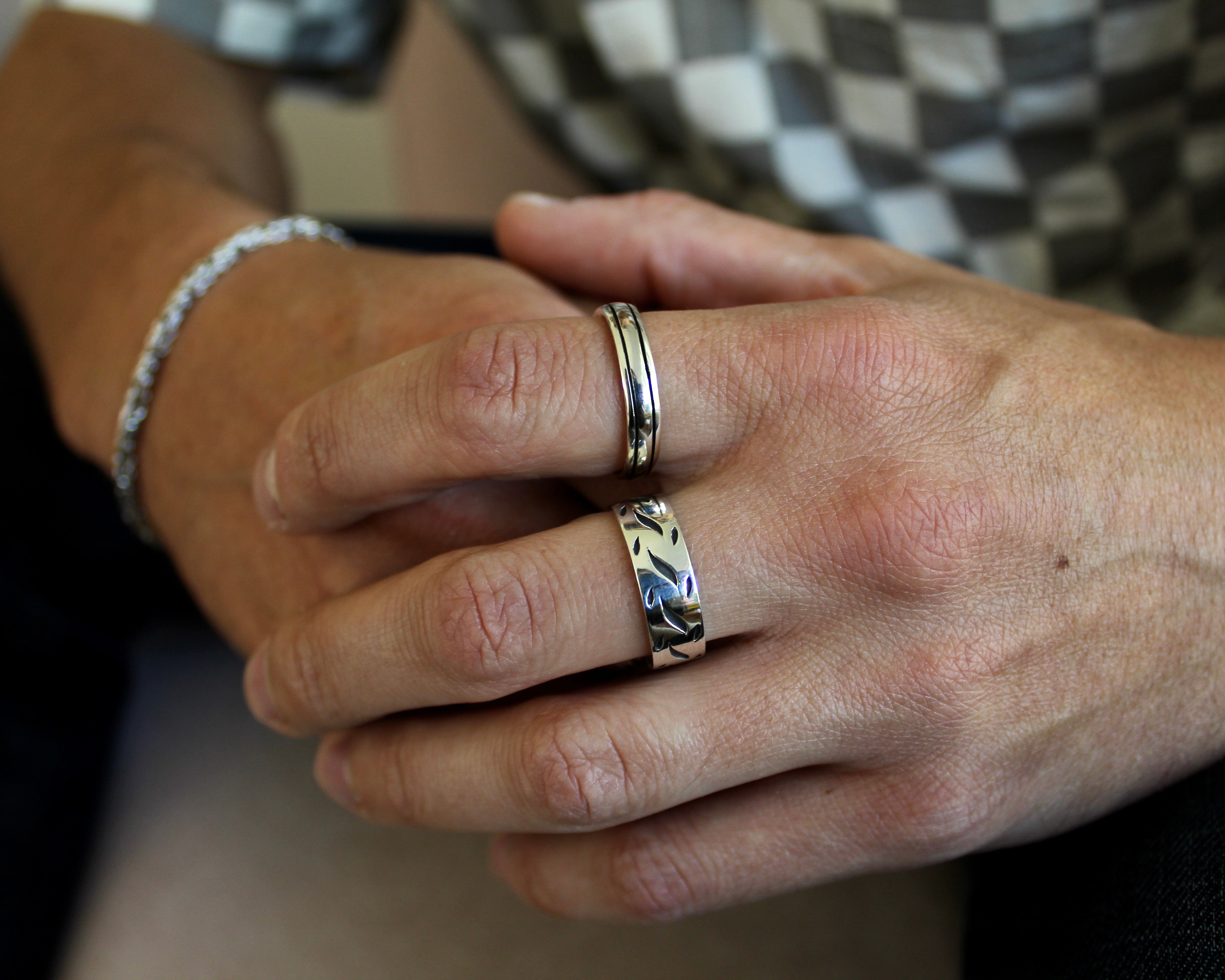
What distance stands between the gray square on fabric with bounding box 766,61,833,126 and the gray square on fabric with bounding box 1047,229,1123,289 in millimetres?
285

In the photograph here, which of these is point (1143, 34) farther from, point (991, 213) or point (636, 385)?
point (636, 385)

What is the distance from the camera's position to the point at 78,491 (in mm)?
898

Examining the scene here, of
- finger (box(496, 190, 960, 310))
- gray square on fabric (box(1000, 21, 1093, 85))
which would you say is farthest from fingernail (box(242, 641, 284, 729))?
gray square on fabric (box(1000, 21, 1093, 85))

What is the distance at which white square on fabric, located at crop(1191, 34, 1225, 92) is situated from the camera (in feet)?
2.64

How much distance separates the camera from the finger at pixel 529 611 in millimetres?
469

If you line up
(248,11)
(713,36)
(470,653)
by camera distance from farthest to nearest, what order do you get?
(248,11), (713,36), (470,653)

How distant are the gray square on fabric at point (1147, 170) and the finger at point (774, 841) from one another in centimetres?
72

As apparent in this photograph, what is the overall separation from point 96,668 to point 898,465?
73 centimetres

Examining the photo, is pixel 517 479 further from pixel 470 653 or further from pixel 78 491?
pixel 78 491

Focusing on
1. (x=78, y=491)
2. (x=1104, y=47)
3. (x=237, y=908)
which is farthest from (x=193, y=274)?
(x=1104, y=47)

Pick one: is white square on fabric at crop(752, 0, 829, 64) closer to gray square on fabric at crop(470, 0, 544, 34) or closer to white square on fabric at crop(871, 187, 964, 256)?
white square on fabric at crop(871, 187, 964, 256)

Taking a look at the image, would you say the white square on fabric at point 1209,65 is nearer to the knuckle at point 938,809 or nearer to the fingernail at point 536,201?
the fingernail at point 536,201

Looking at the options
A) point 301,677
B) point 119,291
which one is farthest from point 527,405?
point 119,291

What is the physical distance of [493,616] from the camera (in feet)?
1.53
